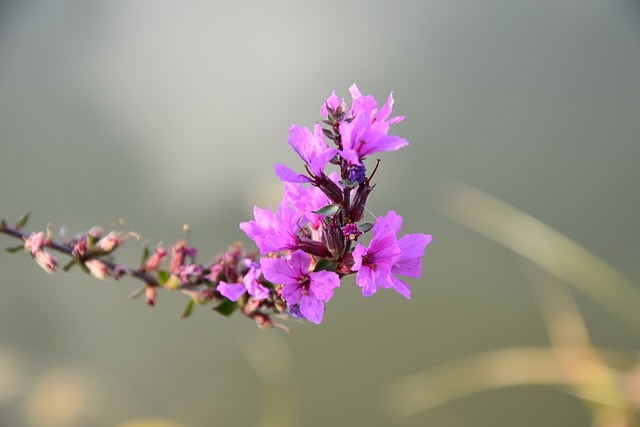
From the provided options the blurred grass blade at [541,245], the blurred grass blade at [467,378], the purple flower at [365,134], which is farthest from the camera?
the blurred grass blade at [467,378]

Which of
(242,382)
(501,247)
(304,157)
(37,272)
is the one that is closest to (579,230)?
(501,247)

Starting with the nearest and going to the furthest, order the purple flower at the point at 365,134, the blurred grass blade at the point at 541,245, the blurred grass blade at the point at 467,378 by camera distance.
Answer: the purple flower at the point at 365,134, the blurred grass blade at the point at 541,245, the blurred grass blade at the point at 467,378

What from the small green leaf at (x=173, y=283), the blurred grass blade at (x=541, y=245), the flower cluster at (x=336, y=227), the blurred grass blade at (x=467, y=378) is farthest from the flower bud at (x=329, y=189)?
the blurred grass blade at (x=467, y=378)

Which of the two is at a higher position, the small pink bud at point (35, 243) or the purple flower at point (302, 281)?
the purple flower at point (302, 281)

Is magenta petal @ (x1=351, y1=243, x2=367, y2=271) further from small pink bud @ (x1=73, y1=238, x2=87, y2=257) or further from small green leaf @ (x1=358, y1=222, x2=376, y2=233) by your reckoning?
small pink bud @ (x1=73, y1=238, x2=87, y2=257)

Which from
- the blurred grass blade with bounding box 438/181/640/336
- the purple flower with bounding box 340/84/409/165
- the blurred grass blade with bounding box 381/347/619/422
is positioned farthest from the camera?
the blurred grass blade with bounding box 381/347/619/422

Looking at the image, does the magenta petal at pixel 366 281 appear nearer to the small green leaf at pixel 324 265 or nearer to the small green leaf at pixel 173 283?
the small green leaf at pixel 324 265

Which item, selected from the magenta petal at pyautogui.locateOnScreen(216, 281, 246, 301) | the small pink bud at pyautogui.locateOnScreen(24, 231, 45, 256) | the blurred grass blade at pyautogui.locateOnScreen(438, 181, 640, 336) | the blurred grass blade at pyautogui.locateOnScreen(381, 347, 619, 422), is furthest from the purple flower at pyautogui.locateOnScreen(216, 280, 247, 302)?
the blurred grass blade at pyautogui.locateOnScreen(381, 347, 619, 422)
